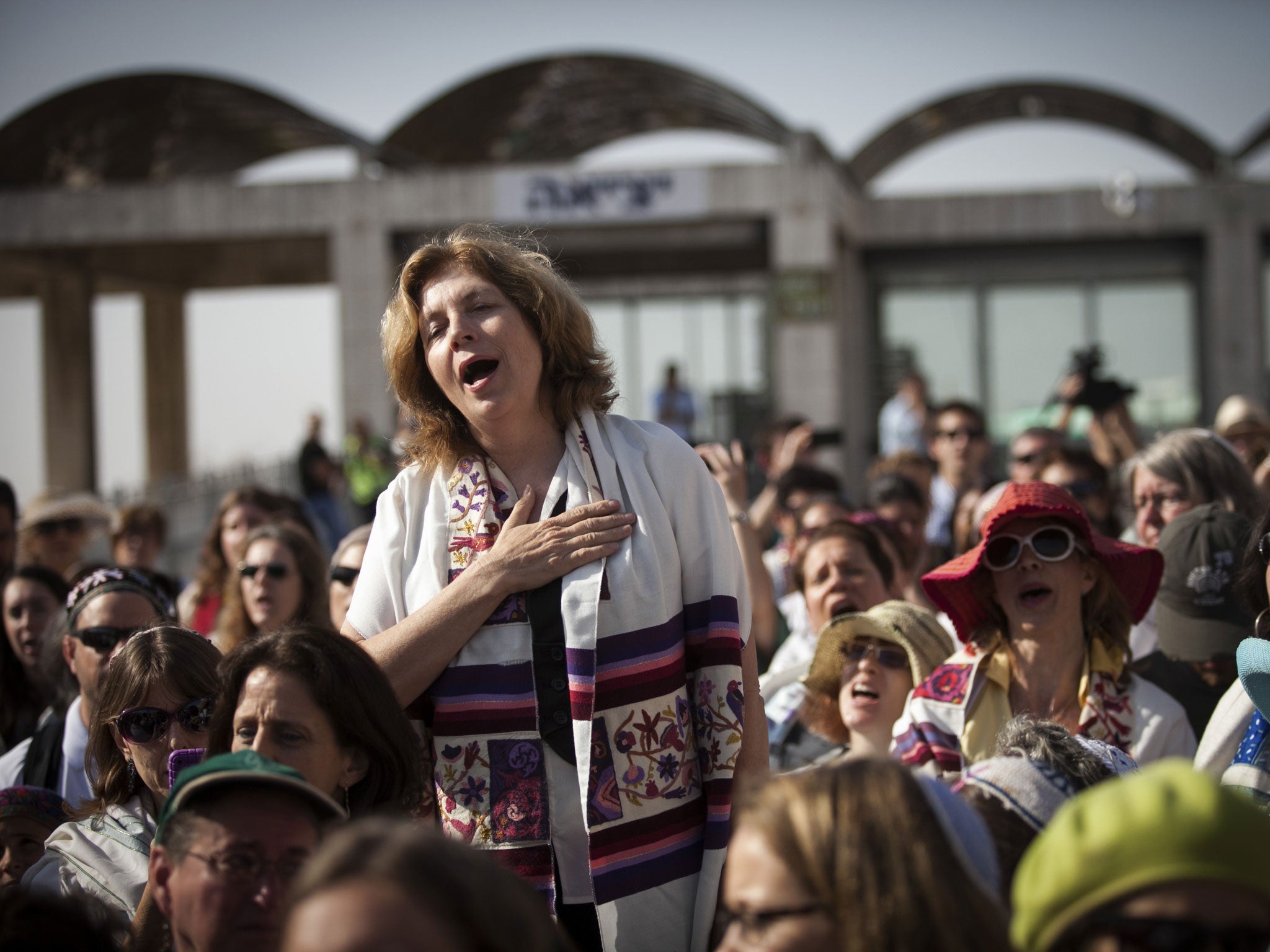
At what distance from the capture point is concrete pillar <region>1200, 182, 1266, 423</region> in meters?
20.6

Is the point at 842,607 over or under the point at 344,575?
under

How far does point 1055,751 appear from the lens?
2564 millimetres

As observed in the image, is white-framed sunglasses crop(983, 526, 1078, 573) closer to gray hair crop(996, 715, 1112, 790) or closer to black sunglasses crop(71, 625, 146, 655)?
gray hair crop(996, 715, 1112, 790)

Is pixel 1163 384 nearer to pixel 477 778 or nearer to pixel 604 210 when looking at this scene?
pixel 604 210

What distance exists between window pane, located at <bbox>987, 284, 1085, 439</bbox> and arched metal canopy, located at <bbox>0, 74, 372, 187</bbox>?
10708 millimetres

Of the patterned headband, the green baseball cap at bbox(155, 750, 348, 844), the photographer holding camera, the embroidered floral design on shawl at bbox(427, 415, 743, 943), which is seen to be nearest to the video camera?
the photographer holding camera

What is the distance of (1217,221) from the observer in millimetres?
20750

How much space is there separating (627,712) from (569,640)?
19 cm

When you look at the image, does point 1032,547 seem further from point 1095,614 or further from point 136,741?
point 136,741

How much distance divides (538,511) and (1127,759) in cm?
141

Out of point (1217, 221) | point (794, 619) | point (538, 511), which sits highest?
point (1217, 221)

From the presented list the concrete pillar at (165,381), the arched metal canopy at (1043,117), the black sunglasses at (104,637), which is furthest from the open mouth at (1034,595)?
the concrete pillar at (165,381)

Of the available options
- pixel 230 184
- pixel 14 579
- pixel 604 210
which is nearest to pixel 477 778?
pixel 14 579

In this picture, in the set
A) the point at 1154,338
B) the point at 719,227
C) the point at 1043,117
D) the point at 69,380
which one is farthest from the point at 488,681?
the point at 69,380
